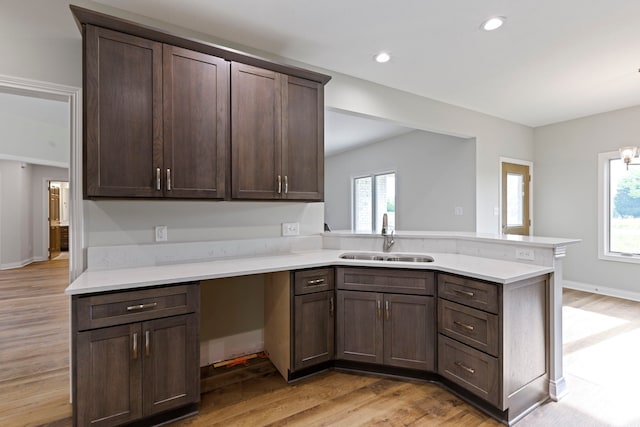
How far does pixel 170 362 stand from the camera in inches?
71.9

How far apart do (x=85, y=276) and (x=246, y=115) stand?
1.49m

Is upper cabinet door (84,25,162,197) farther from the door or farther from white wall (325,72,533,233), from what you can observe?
the door

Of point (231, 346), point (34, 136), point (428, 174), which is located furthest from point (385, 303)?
point (34, 136)

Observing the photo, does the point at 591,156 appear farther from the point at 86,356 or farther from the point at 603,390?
the point at 86,356

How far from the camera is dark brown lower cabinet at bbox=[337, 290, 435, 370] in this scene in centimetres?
226

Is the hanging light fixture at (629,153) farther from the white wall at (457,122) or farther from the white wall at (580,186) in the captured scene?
the white wall at (457,122)

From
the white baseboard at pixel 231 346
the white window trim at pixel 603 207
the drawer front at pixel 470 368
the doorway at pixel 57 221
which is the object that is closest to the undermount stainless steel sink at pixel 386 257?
the drawer front at pixel 470 368

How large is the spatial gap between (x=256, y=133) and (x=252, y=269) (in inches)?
40.5

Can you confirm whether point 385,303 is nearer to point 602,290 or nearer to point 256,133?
point 256,133

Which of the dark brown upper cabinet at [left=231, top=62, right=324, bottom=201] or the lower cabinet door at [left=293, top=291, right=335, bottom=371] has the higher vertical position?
the dark brown upper cabinet at [left=231, top=62, right=324, bottom=201]

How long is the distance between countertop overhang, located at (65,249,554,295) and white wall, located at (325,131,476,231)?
2344 mm

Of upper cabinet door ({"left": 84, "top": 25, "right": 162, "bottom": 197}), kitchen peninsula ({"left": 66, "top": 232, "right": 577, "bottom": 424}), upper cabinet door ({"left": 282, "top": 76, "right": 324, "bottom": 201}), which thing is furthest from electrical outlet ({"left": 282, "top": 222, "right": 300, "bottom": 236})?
upper cabinet door ({"left": 84, "top": 25, "right": 162, "bottom": 197})

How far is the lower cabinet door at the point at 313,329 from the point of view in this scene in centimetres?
228

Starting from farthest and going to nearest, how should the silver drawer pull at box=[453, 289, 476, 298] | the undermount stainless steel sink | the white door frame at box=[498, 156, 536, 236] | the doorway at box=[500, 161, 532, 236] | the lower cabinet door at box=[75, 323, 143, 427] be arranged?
the doorway at box=[500, 161, 532, 236] < the white door frame at box=[498, 156, 536, 236] < the undermount stainless steel sink < the silver drawer pull at box=[453, 289, 476, 298] < the lower cabinet door at box=[75, 323, 143, 427]
